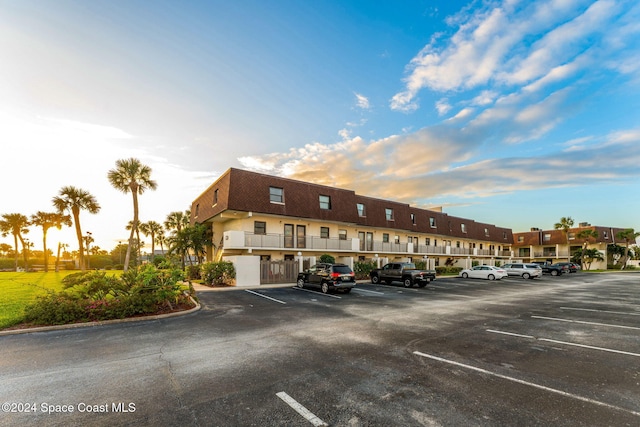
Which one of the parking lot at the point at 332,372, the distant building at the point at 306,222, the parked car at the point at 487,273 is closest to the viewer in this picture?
the parking lot at the point at 332,372

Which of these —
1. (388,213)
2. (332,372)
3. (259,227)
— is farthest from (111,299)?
(388,213)

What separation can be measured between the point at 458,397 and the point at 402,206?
117 feet

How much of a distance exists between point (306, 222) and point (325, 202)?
3.14m

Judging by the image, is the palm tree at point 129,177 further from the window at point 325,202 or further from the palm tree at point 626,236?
the palm tree at point 626,236

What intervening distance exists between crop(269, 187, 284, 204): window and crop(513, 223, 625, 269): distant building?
6173 centimetres

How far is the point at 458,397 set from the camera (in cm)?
455

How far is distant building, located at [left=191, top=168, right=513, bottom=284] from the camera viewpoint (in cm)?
2366

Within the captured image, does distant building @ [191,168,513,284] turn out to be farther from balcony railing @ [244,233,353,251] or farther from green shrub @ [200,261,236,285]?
green shrub @ [200,261,236,285]

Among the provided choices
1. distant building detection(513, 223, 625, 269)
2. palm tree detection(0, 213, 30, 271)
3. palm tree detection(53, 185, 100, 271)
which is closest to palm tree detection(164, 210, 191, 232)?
palm tree detection(53, 185, 100, 271)

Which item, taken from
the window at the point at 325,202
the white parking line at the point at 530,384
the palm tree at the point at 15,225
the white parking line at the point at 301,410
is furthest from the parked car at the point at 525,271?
the palm tree at the point at 15,225

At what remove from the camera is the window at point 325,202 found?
29.4 metres

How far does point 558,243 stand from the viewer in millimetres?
59750

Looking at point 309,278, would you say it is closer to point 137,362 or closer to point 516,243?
point 137,362

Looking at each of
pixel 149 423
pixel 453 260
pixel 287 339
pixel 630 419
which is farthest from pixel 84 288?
pixel 453 260
